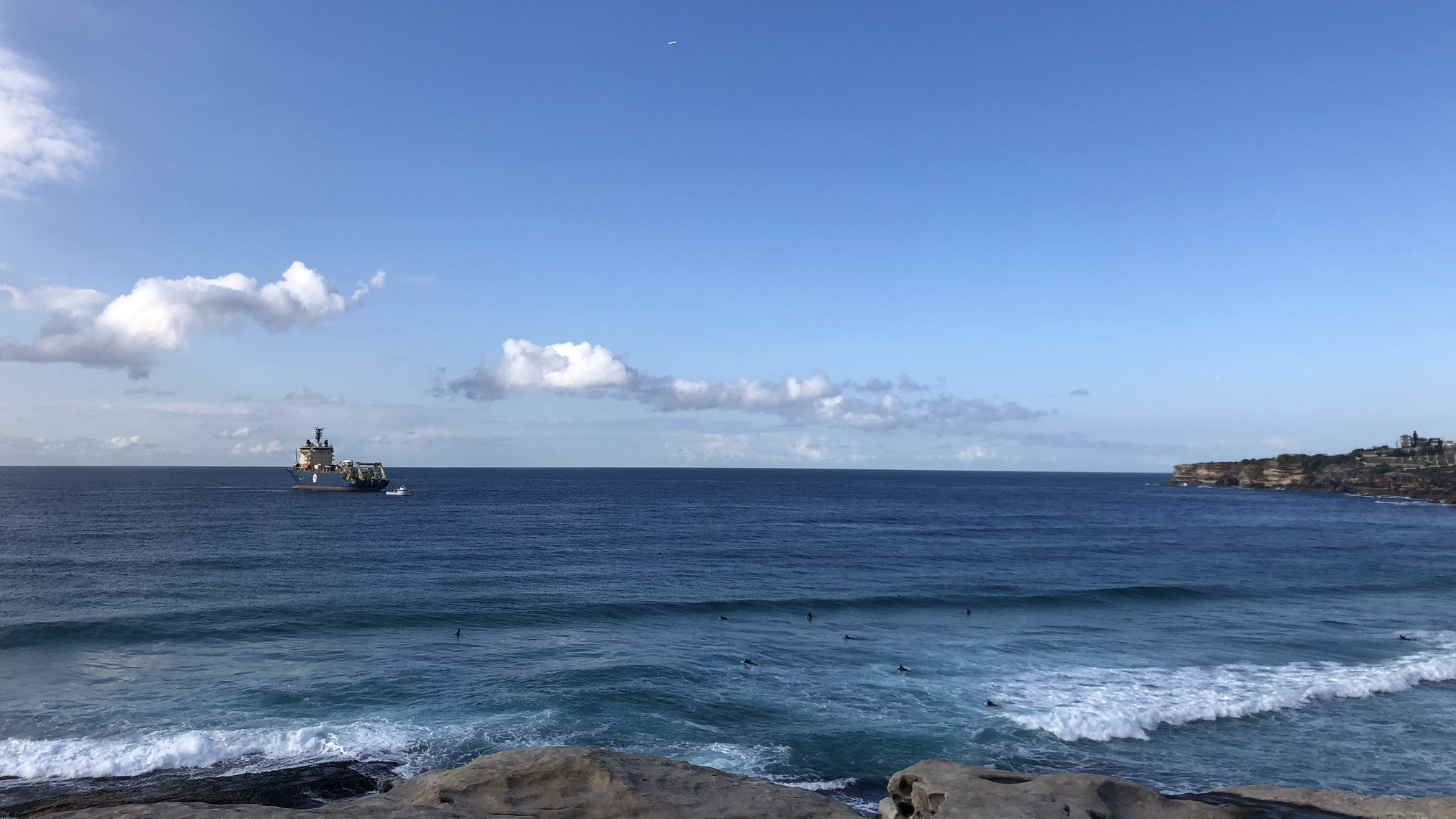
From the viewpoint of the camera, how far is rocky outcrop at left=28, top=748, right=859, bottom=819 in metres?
10.6

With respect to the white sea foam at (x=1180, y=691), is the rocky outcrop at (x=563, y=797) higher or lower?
higher

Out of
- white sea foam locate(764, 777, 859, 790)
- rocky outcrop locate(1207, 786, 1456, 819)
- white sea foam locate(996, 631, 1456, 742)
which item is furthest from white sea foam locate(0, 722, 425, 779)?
rocky outcrop locate(1207, 786, 1456, 819)

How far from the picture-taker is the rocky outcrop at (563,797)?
10.6m

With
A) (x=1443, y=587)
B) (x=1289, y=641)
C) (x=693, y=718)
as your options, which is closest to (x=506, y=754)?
(x=693, y=718)

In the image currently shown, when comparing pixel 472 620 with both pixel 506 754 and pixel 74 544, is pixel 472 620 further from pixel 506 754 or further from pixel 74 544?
pixel 74 544

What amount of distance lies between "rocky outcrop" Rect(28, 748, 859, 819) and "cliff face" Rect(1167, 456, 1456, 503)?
17206cm

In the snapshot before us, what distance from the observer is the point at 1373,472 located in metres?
171

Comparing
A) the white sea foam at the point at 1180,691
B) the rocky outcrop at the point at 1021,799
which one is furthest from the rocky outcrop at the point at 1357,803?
the white sea foam at the point at 1180,691

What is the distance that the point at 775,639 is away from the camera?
35.5 m

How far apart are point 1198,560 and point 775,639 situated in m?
44.8

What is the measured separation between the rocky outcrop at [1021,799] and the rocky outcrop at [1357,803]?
4.33ft

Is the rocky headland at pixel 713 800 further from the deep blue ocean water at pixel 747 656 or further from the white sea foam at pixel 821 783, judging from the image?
the deep blue ocean water at pixel 747 656

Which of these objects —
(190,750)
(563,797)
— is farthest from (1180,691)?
(190,750)

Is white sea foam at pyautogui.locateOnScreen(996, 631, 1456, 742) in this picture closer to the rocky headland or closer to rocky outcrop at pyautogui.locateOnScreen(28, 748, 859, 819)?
the rocky headland
